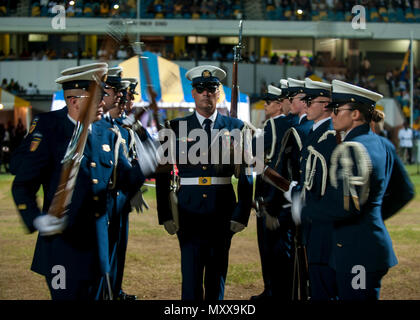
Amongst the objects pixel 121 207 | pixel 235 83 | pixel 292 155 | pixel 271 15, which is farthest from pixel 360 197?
pixel 271 15

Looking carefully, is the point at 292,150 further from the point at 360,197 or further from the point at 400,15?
the point at 400,15

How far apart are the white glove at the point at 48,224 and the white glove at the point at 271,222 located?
108 inches

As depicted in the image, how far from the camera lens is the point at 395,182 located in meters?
4.35

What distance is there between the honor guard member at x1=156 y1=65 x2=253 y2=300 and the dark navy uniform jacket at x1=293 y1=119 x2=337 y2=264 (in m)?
0.53

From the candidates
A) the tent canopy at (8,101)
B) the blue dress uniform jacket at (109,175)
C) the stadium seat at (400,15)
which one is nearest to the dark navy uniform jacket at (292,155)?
the blue dress uniform jacket at (109,175)

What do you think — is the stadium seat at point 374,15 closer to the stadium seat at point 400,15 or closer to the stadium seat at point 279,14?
the stadium seat at point 400,15

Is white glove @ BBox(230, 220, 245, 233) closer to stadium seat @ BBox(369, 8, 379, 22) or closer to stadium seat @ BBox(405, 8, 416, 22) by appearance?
stadium seat @ BBox(369, 8, 379, 22)

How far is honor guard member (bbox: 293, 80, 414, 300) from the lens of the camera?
13.2 feet

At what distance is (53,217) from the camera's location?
3.96 metres

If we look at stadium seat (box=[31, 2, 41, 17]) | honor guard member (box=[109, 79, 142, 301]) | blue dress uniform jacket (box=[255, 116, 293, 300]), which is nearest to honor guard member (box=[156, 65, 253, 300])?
honor guard member (box=[109, 79, 142, 301])

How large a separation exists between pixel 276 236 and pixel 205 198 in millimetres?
1529

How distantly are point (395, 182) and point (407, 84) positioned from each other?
30342 mm

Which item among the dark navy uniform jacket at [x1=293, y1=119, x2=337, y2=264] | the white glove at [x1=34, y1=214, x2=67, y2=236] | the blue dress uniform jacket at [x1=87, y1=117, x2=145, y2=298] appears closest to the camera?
the white glove at [x1=34, y1=214, x2=67, y2=236]
